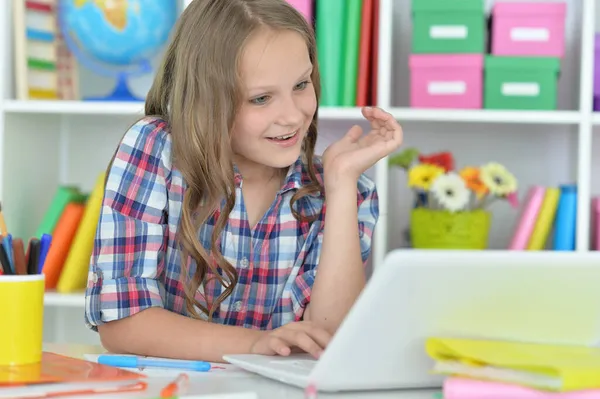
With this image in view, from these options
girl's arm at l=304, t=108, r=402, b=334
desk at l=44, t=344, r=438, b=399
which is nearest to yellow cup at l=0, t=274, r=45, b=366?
desk at l=44, t=344, r=438, b=399

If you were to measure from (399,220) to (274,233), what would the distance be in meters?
1.08

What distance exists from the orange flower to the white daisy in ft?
0.06

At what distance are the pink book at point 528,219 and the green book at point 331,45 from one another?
0.55 metres

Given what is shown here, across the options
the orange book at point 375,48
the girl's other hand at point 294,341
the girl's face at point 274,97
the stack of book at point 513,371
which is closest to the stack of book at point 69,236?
the orange book at point 375,48

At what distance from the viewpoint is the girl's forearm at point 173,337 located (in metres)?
1.16

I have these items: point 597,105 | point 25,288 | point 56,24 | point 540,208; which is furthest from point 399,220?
point 25,288

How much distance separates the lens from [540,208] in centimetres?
227

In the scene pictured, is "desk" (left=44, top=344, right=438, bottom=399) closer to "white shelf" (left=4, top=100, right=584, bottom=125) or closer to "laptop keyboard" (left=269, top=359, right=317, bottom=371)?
"laptop keyboard" (left=269, top=359, right=317, bottom=371)

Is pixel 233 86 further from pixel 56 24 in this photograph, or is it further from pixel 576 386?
pixel 56 24

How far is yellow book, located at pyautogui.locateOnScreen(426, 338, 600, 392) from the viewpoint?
71cm

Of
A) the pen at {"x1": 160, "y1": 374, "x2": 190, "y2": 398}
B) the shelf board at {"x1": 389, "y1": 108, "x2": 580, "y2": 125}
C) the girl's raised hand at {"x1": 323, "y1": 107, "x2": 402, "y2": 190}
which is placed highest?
the shelf board at {"x1": 389, "y1": 108, "x2": 580, "y2": 125}

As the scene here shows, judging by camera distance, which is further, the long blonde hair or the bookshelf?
the bookshelf

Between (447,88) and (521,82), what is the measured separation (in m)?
0.19

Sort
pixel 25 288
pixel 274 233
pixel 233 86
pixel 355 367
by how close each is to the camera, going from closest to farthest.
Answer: pixel 355 367, pixel 25 288, pixel 233 86, pixel 274 233
